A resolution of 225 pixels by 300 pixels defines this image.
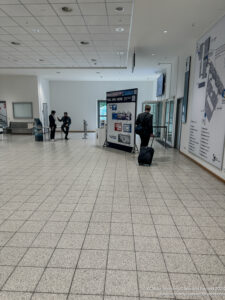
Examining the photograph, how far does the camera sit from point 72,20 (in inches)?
189

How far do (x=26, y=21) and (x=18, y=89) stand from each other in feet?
27.5

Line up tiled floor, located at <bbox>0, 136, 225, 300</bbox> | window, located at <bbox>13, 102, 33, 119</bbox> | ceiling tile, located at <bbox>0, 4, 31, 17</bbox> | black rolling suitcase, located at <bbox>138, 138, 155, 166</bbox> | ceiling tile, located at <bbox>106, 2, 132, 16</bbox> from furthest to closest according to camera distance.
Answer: window, located at <bbox>13, 102, 33, 119</bbox> < black rolling suitcase, located at <bbox>138, 138, 155, 166</bbox> < ceiling tile, located at <bbox>0, 4, 31, 17</bbox> < ceiling tile, located at <bbox>106, 2, 132, 16</bbox> < tiled floor, located at <bbox>0, 136, 225, 300</bbox>

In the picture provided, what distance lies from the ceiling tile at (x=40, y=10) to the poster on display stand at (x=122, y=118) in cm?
→ 317

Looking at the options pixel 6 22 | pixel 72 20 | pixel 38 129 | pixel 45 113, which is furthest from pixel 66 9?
pixel 45 113

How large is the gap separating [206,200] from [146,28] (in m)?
4.89

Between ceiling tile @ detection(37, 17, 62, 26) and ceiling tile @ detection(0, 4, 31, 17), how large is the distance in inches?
13.7

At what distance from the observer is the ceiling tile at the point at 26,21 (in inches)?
186

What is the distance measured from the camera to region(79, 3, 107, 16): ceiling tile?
4.12m

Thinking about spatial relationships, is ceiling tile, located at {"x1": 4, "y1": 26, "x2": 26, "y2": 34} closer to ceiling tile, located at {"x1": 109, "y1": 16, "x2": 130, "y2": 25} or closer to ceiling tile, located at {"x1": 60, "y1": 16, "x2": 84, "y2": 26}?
ceiling tile, located at {"x1": 60, "y1": 16, "x2": 84, "y2": 26}

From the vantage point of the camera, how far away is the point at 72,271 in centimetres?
183

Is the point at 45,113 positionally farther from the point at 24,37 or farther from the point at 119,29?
the point at 119,29

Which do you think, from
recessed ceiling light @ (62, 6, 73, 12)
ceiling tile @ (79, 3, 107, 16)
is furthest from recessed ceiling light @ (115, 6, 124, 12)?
recessed ceiling light @ (62, 6, 73, 12)

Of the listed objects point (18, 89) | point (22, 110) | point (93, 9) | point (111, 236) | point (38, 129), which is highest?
point (93, 9)

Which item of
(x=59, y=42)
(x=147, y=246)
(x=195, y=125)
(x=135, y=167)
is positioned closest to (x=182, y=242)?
(x=147, y=246)
